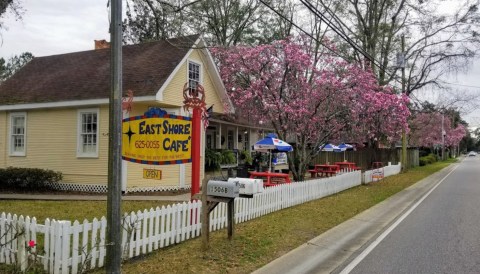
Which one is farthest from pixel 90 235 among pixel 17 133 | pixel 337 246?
pixel 17 133

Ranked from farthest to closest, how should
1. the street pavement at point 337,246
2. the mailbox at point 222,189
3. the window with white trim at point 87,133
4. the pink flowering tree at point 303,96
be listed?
1. the window with white trim at point 87,133
2. the pink flowering tree at point 303,96
3. the mailbox at point 222,189
4. the street pavement at point 337,246

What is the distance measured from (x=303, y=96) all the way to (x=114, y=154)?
1142 cm

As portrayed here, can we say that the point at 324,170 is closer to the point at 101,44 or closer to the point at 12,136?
the point at 101,44

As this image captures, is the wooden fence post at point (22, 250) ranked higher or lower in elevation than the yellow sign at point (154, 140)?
lower

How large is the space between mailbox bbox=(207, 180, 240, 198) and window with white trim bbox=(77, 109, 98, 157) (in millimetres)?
10000

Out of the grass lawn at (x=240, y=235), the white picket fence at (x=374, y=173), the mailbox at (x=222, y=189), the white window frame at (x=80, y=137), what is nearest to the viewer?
the grass lawn at (x=240, y=235)

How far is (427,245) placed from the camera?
28.3ft

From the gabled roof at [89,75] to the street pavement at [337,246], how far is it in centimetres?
824

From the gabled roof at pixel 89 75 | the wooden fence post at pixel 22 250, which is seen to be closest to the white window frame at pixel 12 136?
the gabled roof at pixel 89 75

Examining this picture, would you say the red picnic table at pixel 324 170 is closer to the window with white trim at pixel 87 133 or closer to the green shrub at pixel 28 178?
the window with white trim at pixel 87 133

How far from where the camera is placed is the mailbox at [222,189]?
7723 millimetres

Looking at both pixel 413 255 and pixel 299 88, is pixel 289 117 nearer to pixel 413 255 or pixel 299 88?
pixel 299 88

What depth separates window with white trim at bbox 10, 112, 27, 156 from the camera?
60.6ft

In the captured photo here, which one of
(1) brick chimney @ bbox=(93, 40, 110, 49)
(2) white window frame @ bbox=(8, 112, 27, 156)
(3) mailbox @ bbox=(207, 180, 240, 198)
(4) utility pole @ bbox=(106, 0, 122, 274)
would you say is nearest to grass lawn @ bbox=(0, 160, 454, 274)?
(4) utility pole @ bbox=(106, 0, 122, 274)
